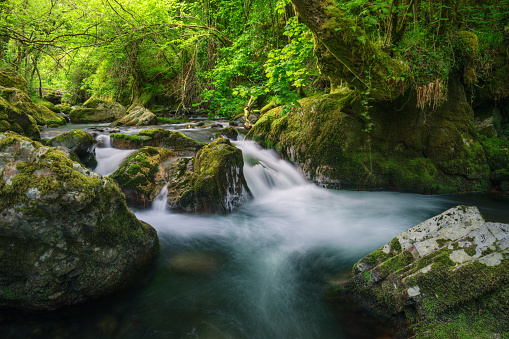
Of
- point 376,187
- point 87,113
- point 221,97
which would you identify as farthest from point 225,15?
point 376,187

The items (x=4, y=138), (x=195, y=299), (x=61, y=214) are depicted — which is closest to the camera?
(x=61, y=214)

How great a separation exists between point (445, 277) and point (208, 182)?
12.4 ft

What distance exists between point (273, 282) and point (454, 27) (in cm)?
685

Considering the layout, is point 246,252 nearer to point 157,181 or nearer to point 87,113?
point 157,181

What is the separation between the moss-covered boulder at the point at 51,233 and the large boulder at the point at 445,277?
2728 millimetres

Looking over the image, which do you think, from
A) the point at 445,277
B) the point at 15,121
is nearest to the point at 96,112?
the point at 15,121

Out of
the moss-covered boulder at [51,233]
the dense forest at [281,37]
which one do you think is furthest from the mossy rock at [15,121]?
the moss-covered boulder at [51,233]

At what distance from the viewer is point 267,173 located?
22.6 ft

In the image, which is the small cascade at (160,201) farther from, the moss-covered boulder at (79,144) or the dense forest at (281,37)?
the dense forest at (281,37)

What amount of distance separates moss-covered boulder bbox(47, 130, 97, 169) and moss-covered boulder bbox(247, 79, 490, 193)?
18.0 ft

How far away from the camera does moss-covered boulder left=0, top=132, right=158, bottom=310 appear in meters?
2.37

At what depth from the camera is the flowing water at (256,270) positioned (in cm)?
250

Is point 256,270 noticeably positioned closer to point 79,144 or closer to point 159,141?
point 79,144

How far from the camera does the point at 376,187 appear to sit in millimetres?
6461
